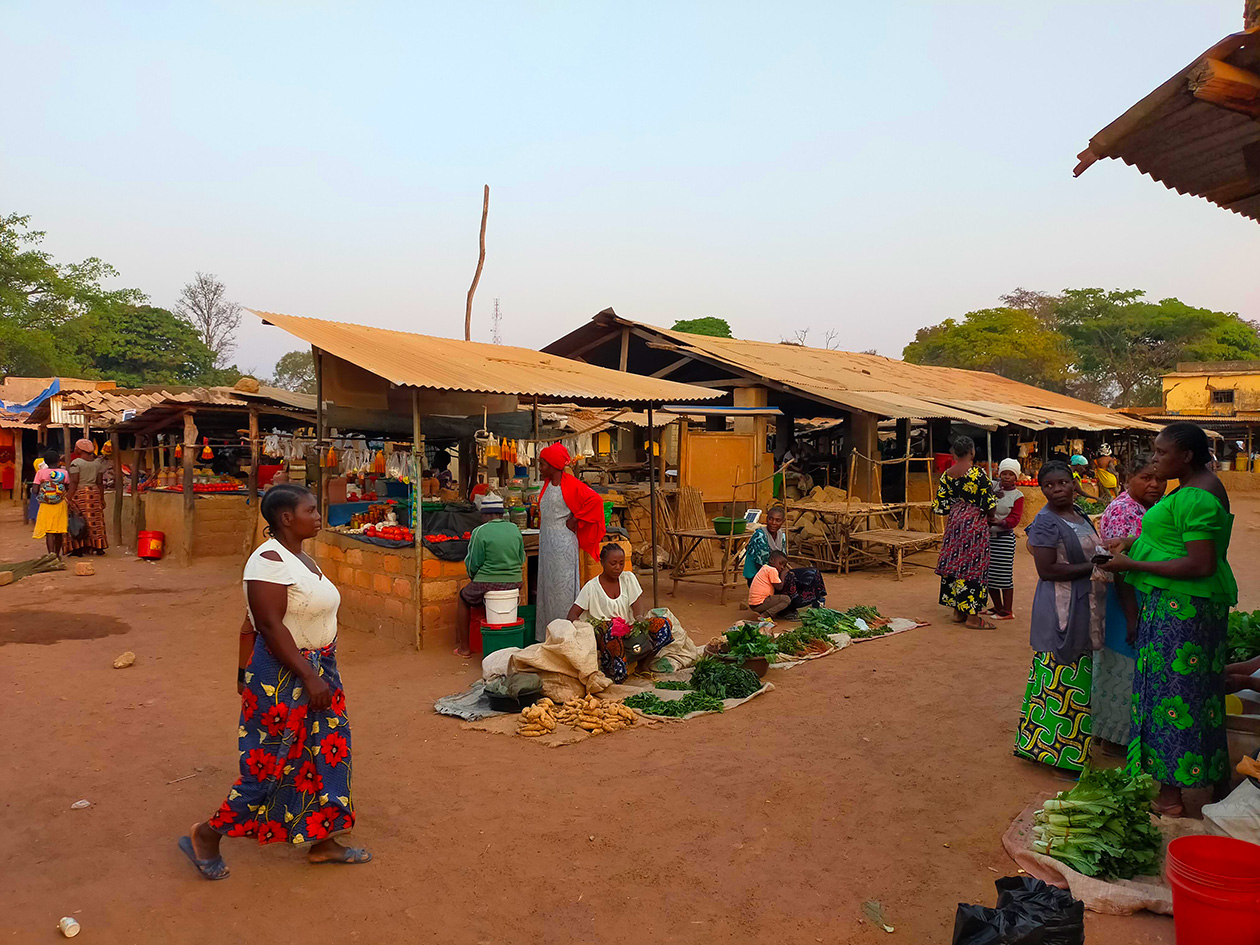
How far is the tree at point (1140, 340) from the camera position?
40438mm

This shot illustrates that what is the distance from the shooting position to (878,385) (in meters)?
18.3

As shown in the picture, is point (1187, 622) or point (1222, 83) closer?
point (1222, 83)

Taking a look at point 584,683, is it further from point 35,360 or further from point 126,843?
point 35,360

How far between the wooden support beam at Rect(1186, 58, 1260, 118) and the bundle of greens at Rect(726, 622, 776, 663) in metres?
4.51

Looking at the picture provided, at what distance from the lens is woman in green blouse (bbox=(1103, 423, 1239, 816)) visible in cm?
364

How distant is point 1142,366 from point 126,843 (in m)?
46.2

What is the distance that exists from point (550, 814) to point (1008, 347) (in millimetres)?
38291

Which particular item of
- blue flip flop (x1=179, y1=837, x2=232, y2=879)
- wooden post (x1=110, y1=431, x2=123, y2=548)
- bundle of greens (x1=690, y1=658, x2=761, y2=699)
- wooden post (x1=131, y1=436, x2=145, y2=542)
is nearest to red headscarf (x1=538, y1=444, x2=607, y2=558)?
bundle of greens (x1=690, y1=658, x2=761, y2=699)

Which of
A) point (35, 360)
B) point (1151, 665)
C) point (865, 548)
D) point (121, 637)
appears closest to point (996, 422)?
point (865, 548)

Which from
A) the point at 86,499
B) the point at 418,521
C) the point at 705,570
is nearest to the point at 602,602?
the point at 418,521

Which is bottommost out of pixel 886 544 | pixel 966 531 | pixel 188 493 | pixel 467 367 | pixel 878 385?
pixel 886 544

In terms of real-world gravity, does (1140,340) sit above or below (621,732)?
above

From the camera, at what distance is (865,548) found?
1272 cm

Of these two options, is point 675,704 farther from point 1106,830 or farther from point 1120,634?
point 1106,830
